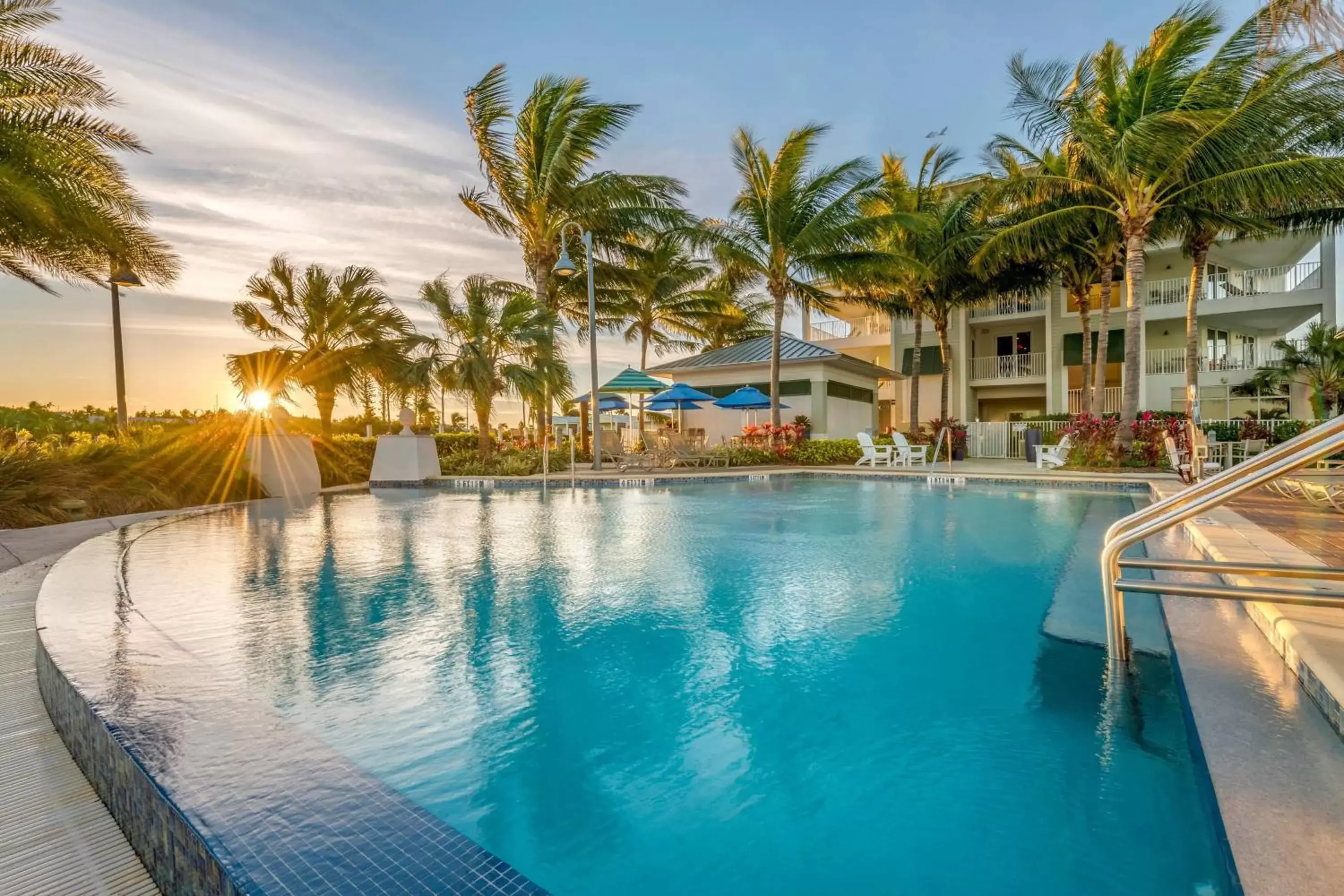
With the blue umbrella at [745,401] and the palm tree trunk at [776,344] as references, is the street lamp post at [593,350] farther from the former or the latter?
the palm tree trunk at [776,344]

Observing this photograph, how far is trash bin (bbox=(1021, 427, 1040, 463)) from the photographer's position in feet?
65.5

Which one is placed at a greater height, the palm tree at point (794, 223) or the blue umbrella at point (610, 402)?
the palm tree at point (794, 223)

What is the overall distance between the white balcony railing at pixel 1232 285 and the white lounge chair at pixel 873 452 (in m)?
12.7

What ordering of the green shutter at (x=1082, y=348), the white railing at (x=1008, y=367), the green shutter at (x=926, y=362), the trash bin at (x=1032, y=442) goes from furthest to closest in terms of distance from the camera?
the green shutter at (x=926, y=362), the white railing at (x=1008, y=367), the green shutter at (x=1082, y=348), the trash bin at (x=1032, y=442)

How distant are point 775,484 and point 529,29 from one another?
1051 cm

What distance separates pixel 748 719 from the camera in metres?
3.18

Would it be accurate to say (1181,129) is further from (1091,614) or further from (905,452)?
(1091,614)

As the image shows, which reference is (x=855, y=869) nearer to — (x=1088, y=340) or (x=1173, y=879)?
(x=1173, y=879)

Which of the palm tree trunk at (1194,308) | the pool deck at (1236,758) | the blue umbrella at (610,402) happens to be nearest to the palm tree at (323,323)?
the blue umbrella at (610,402)

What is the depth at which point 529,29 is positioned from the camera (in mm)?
12305

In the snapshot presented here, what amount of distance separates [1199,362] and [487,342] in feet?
75.6

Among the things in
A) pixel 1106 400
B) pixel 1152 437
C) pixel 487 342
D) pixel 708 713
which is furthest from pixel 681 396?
pixel 708 713

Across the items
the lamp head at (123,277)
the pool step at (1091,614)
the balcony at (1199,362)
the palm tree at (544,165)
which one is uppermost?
the palm tree at (544,165)

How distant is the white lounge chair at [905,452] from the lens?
1819 cm
